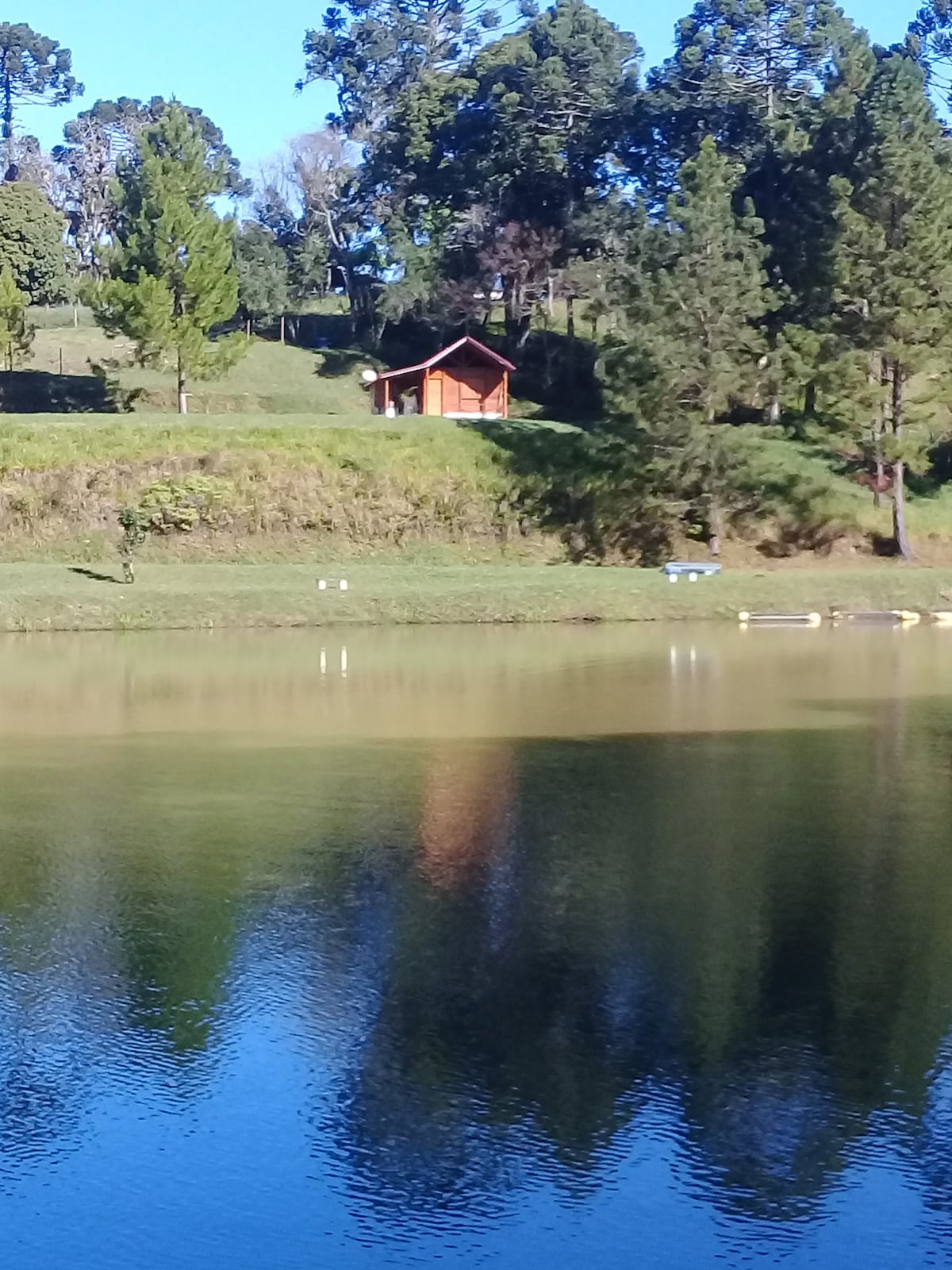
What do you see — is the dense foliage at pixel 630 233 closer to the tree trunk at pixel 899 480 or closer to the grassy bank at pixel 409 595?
the tree trunk at pixel 899 480

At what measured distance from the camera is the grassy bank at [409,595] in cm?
3691

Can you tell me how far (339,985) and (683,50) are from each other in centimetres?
5881

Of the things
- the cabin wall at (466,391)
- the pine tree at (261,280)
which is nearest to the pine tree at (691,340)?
the cabin wall at (466,391)

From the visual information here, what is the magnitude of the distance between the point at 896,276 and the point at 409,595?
636 inches

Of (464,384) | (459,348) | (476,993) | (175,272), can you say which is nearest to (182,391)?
(175,272)

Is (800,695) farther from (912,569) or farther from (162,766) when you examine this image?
(912,569)

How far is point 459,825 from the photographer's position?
1817 centimetres

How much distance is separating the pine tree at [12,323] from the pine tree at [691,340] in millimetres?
20849

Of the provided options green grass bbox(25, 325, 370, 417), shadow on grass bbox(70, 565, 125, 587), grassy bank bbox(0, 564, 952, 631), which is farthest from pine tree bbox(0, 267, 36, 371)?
shadow on grass bbox(70, 565, 125, 587)

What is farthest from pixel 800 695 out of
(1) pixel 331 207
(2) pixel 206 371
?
(1) pixel 331 207

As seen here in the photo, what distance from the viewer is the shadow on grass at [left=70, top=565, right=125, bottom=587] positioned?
40.0 metres

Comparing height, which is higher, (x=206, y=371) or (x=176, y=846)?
(x=206, y=371)

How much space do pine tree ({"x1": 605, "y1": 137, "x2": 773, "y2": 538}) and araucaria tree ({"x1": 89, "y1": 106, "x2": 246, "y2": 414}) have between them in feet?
45.2

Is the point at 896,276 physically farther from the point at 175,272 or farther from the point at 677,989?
the point at 677,989
